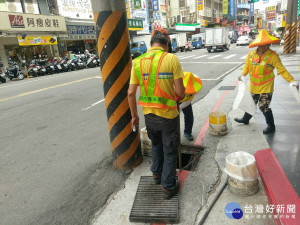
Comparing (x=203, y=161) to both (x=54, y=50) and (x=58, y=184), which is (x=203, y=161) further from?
(x=54, y=50)

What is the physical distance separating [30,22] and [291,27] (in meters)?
20.7

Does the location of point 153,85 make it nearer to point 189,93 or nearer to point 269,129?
point 189,93

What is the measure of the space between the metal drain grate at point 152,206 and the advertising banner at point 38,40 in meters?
20.7

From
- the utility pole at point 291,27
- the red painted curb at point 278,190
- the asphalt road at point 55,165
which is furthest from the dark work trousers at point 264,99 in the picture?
the utility pole at point 291,27

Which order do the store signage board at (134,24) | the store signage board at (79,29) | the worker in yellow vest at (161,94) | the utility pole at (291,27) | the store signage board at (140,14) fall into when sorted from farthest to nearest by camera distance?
the store signage board at (140,14) < the store signage board at (134,24) < the store signage board at (79,29) < the utility pole at (291,27) < the worker in yellow vest at (161,94)

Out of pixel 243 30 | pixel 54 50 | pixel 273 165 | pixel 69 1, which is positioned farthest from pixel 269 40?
pixel 243 30

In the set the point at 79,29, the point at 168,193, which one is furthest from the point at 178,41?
the point at 168,193

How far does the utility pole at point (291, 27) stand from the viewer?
56.2 feet

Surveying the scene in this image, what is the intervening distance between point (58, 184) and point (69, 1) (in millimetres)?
25900

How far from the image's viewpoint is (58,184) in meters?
3.34

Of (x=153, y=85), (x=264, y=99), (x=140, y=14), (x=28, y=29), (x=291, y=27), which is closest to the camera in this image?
(x=153, y=85)

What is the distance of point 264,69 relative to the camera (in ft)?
12.8

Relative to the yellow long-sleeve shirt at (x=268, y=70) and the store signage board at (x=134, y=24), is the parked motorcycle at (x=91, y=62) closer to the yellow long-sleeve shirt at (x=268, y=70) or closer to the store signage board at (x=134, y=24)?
the store signage board at (x=134, y=24)

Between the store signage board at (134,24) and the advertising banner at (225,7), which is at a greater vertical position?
the advertising banner at (225,7)
